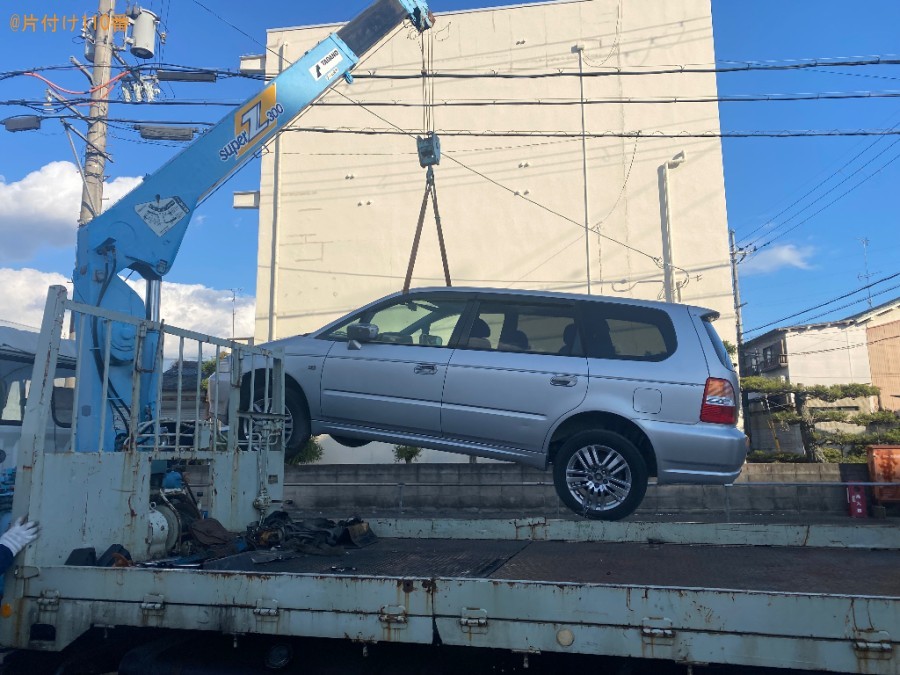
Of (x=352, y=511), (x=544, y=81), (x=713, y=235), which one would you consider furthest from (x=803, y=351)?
(x=352, y=511)

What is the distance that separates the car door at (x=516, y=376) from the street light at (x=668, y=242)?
1274 centimetres

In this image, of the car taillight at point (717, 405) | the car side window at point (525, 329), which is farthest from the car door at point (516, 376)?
the car taillight at point (717, 405)

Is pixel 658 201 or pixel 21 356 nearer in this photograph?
pixel 21 356

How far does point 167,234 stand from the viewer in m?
6.55

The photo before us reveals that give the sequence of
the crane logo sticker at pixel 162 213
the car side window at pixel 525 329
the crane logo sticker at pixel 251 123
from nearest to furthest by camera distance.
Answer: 1. the car side window at pixel 525 329
2. the crane logo sticker at pixel 162 213
3. the crane logo sticker at pixel 251 123

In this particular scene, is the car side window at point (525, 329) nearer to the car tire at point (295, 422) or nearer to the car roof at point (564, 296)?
the car roof at point (564, 296)

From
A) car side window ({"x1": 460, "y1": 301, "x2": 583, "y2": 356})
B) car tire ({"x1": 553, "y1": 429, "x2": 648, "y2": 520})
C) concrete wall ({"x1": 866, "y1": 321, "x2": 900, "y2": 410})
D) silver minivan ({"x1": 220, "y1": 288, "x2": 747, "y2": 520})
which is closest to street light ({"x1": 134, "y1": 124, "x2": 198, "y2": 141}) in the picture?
silver minivan ({"x1": 220, "y1": 288, "x2": 747, "y2": 520})

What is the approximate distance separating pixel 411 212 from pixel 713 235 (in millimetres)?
7507

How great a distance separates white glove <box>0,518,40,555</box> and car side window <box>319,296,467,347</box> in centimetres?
320

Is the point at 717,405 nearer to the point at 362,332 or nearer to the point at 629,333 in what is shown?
the point at 629,333

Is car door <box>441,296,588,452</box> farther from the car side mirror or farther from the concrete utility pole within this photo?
the concrete utility pole

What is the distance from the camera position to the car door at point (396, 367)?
5.82m

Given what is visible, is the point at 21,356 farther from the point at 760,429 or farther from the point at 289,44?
the point at 760,429

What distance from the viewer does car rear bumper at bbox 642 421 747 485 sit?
5.27 meters
